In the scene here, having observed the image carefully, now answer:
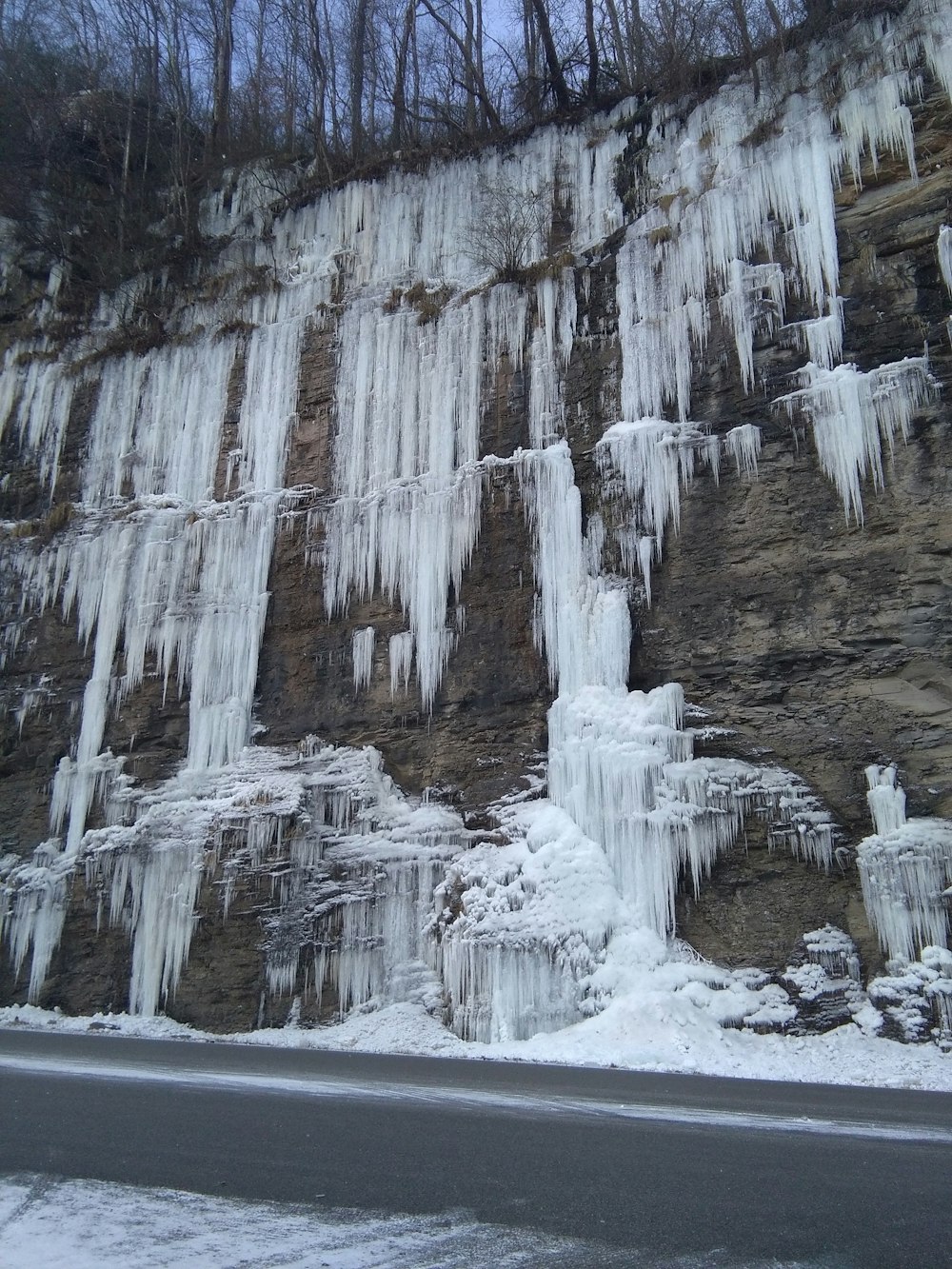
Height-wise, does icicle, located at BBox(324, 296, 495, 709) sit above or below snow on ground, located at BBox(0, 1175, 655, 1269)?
above

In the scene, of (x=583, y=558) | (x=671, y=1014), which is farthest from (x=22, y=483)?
(x=671, y=1014)

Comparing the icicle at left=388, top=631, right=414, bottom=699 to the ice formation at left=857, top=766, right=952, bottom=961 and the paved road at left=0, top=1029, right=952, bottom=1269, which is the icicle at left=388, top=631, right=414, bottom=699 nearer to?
the ice formation at left=857, top=766, right=952, bottom=961

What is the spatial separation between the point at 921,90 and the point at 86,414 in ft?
41.3

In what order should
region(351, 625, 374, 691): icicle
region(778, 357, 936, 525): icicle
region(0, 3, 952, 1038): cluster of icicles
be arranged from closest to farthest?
region(0, 3, 952, 1038): cluster of icicles, region(778, 357, 936, 525): icicle, region(351, 625, 374, 691): icicle

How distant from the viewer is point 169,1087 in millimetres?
5562

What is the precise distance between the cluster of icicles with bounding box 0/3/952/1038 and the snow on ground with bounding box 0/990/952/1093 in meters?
0.48

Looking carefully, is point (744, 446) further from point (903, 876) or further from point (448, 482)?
point (903, 876)

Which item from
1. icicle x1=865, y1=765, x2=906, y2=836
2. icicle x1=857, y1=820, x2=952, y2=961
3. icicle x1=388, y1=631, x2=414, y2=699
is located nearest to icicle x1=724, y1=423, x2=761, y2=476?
icicle x1=865, y1=765, x2=906, y2=836

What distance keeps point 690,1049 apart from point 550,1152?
511cm

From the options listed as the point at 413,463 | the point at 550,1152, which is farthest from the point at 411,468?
the point at 550,1152

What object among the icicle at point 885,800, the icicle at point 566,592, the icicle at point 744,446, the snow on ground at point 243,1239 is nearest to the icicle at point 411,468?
the icicle at point 566,592

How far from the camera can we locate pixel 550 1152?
3.76 m

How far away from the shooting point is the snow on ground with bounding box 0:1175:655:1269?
2.40 metres

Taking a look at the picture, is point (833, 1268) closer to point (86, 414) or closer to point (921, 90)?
point (921, 90)
